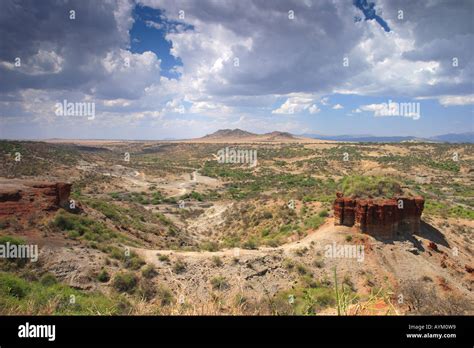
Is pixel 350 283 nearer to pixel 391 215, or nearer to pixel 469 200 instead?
pixel 391 215

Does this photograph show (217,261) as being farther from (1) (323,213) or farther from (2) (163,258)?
(1) (323,213)

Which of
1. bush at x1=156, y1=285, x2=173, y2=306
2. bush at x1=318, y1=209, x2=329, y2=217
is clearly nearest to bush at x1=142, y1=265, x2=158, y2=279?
bush at x1=156, y1=285, x2=173, y2=306

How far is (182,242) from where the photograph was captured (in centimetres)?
2198

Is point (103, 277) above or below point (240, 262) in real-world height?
above

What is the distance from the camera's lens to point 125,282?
42.2 feet

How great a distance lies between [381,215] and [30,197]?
713 inches

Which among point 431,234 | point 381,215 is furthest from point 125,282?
point 431,234

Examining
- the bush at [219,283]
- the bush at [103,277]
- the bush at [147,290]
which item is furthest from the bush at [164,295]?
the bush at [103,277]

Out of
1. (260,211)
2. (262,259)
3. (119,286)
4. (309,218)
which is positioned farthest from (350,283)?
(260,211)

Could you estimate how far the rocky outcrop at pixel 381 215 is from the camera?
688 inches

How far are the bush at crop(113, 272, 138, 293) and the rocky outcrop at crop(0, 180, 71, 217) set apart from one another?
6673 millimetres

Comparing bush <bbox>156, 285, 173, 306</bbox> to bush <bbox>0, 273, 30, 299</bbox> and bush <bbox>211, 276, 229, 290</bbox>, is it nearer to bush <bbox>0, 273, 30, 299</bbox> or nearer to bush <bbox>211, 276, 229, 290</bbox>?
bush <bbox>211, 276, 229, 290</bbox>
